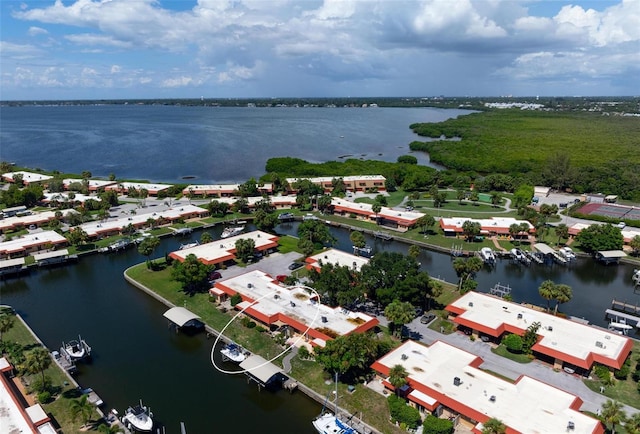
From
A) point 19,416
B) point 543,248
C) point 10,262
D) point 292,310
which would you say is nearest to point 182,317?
point 292,310

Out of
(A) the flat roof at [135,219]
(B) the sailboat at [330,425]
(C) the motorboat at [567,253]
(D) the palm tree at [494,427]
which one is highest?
(A) the flat roof at [135,219]

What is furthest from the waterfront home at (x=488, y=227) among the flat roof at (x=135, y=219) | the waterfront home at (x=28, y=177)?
the waterfront home at (x=28, y=177)

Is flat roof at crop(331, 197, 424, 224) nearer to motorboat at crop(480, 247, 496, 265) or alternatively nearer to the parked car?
motorboat at crop(480, 247, 496, 265)

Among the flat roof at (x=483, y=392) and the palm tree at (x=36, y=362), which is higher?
the palm tree at (x=36, y=362)

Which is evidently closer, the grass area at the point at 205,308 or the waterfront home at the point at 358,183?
the grass area at the point at 205,308

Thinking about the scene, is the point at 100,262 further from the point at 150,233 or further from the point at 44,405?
the point at 44,405

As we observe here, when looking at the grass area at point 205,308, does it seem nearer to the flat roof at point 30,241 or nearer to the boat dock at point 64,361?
the boat dock at point 64,361
